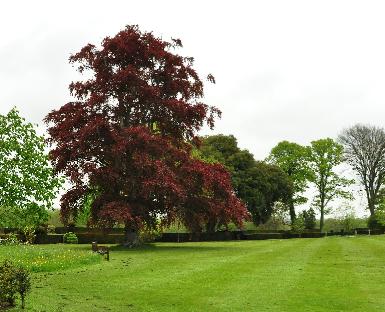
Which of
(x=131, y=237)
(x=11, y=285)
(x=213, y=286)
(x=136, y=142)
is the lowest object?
(x=213, y=286)

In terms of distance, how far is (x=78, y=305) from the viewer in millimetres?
14586

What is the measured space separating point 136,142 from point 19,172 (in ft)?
65.8

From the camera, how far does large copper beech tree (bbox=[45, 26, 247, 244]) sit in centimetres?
3697

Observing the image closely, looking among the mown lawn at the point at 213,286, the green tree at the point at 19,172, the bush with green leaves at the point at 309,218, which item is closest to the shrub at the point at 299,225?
the bush with green leaves at the point at 309,218

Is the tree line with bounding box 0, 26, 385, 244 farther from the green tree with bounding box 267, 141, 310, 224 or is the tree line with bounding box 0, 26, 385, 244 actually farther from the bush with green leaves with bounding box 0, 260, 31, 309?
the green tree with bounding box 267, 141, 310, 224

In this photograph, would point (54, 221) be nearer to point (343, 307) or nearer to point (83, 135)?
point (83, 135)

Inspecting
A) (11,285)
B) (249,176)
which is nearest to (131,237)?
(11,285)

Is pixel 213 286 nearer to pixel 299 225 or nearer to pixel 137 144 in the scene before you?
pixel 137 144

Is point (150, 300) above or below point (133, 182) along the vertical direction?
below

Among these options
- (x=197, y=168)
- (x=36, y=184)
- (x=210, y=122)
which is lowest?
(x=36, y=184)

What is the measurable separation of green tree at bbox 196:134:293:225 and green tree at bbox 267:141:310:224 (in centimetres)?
1151

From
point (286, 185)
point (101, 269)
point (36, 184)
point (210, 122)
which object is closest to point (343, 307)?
point (36, 184)

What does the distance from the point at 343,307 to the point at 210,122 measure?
2814 centimetres

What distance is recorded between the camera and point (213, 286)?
17984mm
